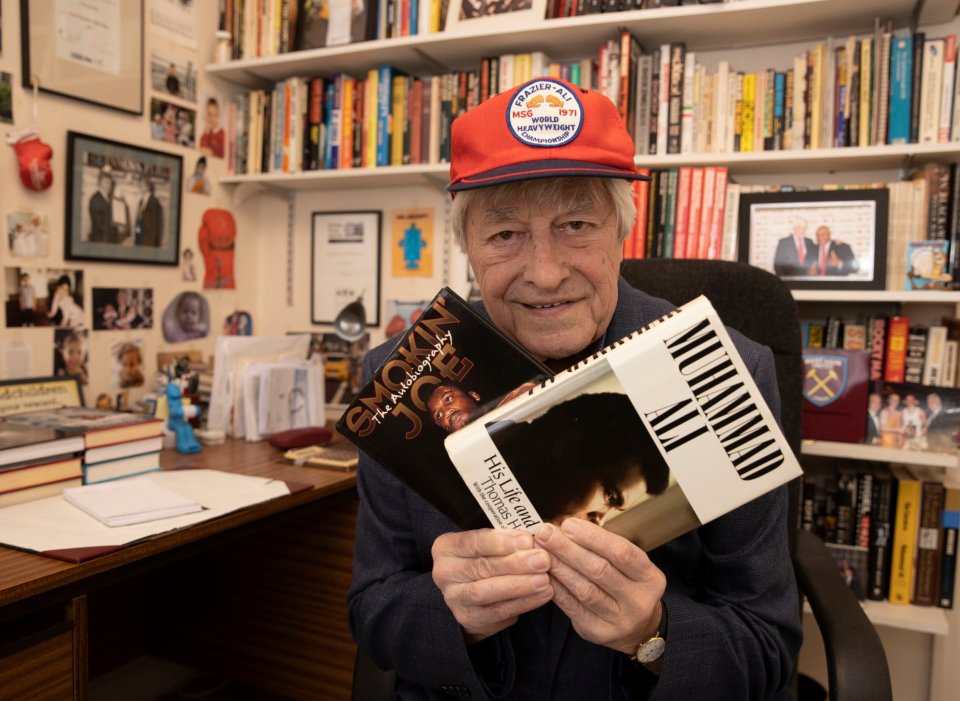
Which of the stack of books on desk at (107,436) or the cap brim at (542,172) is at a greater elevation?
the cap brim at (542,172)

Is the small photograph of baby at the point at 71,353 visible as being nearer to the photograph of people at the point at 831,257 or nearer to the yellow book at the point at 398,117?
the yellow book at the point at 398,117

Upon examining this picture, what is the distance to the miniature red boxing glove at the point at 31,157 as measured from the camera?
1.63m

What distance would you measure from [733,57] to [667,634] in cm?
155

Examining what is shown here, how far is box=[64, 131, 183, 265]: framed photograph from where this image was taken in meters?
1.77

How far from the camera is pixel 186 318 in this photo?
210 centimetres

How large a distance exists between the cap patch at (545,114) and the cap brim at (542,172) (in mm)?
27

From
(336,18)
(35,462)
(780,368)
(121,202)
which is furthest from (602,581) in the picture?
(336,18)

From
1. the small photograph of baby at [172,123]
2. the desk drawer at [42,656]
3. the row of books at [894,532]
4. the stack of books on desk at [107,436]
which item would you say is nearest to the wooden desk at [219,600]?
the desk drawer at [42,656]

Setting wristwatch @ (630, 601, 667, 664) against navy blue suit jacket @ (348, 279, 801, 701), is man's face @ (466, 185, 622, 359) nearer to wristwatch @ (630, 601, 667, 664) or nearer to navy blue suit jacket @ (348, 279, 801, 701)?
navy blue suit jacket @ (348, 279, 801, 701)

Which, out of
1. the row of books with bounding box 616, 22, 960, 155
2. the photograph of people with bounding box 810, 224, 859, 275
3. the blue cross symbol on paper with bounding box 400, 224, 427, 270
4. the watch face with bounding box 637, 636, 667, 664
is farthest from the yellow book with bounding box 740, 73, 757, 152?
the watch face with bounding box 637, 636, 667, 664

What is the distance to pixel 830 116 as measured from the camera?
5.24 feet

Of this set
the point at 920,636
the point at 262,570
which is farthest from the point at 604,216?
the point at 920,636

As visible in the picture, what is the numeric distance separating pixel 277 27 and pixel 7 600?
5.79 ft

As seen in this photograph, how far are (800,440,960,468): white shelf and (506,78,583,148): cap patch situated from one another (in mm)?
978
